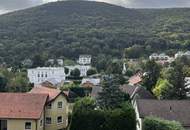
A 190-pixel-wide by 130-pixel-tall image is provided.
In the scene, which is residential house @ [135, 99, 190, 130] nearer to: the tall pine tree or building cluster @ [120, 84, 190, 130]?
building cluster @ [120, 84, 190, 130]

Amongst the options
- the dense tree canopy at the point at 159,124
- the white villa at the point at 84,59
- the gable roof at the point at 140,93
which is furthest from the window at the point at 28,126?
the white villa at the point at 84,59

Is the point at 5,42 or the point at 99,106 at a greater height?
the point at 99,106

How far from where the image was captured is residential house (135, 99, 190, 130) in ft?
154

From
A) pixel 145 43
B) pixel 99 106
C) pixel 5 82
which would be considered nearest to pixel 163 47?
pixel 145 43

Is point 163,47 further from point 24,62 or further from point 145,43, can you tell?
point 24,62

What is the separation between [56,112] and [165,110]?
406 inches

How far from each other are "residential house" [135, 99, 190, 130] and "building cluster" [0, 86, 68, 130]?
7.04 m

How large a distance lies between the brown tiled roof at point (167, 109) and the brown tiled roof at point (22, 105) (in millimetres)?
9474

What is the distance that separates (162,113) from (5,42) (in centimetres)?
15384

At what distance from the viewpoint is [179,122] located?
45844 mm

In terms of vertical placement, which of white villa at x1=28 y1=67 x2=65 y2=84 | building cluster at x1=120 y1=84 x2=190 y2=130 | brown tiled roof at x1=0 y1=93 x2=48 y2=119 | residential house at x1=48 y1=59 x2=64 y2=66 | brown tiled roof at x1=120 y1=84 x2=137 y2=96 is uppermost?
brown tiled roof at x1=0 y1=93 x2=48 y2=119

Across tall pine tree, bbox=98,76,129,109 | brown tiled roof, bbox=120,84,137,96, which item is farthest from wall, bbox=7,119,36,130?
brown tiled roof, bbox=120,84,137,96

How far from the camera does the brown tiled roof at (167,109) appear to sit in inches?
1850

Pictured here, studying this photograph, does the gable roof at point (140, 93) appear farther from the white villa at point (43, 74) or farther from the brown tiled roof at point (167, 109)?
the white villa at point (43, 74)
